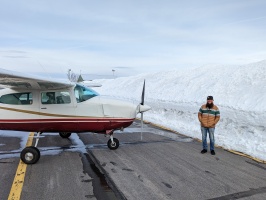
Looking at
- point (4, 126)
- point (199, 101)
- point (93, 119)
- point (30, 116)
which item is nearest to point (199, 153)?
point (93, 119)

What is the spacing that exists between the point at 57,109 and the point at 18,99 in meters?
1.13

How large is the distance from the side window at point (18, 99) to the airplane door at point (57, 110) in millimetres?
367

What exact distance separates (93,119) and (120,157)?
138cm

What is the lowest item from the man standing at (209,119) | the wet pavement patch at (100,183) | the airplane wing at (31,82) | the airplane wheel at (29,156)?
the wet pavement patch at (100,183)

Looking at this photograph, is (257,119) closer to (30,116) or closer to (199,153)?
(199,153)

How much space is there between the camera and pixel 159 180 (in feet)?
18.1

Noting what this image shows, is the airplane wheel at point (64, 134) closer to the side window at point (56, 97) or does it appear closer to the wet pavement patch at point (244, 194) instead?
the side window at point (56, 97)

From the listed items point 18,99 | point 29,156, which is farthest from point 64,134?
point 29,156

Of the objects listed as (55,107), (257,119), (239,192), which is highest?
(55,107)

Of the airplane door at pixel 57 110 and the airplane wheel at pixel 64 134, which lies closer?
the airplane door at pixel 57 110

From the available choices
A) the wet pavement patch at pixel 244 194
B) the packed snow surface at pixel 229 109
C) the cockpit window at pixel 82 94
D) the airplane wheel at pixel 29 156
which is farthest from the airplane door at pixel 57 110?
the packed snow surface at pixel 229 109

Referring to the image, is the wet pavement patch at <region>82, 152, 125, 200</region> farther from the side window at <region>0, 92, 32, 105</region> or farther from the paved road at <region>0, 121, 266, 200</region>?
the side window at <region>0, 92, 32, 105</region>

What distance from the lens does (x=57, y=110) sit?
7.53 meters

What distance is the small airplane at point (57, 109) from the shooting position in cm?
745
